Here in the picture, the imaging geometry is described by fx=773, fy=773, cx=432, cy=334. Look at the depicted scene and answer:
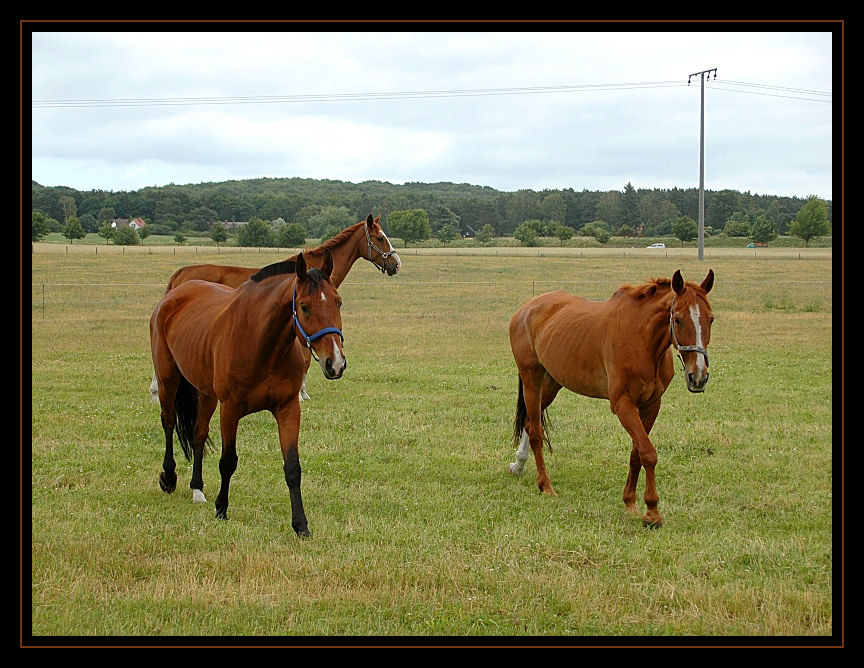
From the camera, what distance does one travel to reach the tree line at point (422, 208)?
65.9m

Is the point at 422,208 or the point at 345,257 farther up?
the point at 422,208

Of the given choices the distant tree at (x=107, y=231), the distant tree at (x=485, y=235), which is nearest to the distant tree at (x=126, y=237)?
the distant tree at (x=107, y=231)

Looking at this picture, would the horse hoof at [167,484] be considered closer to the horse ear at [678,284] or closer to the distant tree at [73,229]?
the horse ear at [678,284]

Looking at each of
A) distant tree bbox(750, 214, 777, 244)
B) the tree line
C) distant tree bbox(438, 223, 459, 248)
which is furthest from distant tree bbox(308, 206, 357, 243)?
distant tree bbox(750, 214, 777, 244)

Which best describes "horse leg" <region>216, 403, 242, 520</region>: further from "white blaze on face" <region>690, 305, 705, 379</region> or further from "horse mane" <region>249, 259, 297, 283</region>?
"white blaze on face" <region>690, 305, 705, 379</region>

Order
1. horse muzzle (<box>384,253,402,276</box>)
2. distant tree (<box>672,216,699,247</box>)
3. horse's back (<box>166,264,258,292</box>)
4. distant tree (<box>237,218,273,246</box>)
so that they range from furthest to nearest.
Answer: distant tree (<box>672,216,699,247</box>) < distant tree (<box>237,218,273,246</box>) < horse muzzle (<box>384,253,402,276</box>) < horse's back (<box>166,264,258,292</box>)

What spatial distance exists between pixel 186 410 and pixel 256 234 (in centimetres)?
5664

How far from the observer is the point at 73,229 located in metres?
64.4

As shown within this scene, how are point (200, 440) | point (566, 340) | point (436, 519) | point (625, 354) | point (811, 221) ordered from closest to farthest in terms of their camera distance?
point (436, 519), point (625, 354), point (200, 440), point (566, 340), point (811, 221)

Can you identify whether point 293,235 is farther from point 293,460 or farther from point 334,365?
point 334,365

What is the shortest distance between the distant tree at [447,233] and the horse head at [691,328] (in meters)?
72.3

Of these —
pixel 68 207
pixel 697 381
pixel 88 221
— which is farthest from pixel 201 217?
pixel 697 381

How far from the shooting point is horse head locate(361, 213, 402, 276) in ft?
36.9

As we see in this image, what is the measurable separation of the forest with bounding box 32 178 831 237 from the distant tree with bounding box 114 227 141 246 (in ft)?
5.89
